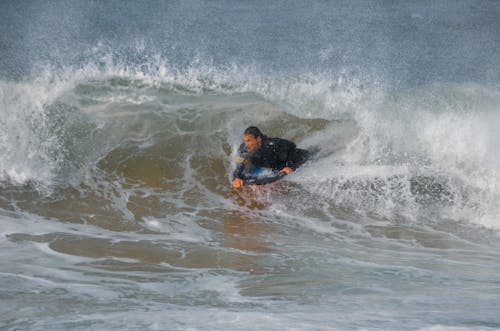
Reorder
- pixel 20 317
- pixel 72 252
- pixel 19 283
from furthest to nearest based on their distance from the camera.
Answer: pixel 72 252 → pixel 19 283 → pixel 20 317

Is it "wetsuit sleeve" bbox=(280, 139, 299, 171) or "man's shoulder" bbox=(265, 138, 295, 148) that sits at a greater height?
"man's shoulder" bbox=(265, 138, 295, 148)

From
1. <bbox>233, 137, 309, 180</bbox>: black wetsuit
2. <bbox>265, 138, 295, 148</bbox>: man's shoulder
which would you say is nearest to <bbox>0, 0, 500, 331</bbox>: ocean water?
<bbox>233, 137, 309, 180</bbox>: black wetsuit

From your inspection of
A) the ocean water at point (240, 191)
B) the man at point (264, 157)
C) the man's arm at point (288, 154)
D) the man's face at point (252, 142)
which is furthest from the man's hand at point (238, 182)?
the man's arm at point (288, 154)

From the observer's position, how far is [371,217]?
8242mm

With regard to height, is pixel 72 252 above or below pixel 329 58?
below

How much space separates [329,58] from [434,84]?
3.34 metres

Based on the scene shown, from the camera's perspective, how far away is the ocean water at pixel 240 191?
451 centimetres

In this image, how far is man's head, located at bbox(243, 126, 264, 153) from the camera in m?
8.24

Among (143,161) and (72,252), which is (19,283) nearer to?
(72,252)

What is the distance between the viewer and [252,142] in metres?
8.33

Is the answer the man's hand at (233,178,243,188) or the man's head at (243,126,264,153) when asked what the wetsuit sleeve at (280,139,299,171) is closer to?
the man's head at (243,126,264,153)

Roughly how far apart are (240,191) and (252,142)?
0.83 metres

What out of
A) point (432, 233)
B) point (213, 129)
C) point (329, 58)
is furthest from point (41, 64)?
point (432, 233)

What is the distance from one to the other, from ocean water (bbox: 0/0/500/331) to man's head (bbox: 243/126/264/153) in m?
0.56
